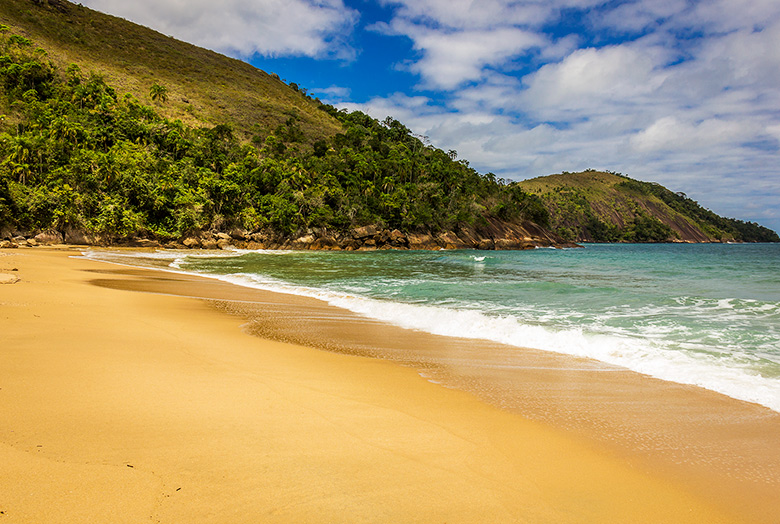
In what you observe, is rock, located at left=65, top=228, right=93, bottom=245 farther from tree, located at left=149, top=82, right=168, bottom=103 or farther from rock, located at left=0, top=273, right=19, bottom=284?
tree, located at left=149, top=82, right=168, bottom=103

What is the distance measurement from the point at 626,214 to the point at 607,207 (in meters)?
7.87

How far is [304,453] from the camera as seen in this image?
2.51 m

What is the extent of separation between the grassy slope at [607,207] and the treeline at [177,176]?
67298 millimetres

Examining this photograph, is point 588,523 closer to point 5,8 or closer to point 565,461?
point 565,461

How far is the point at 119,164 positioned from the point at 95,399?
48.8m

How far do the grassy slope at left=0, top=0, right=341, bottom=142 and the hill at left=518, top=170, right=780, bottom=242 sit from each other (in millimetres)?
92587

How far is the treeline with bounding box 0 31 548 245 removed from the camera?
3715 cm

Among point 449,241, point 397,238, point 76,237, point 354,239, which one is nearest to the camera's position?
point 76,237

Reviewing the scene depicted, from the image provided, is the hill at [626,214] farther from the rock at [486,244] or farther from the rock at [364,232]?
the rock at [364,232]

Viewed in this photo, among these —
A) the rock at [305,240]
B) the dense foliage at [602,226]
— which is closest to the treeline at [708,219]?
the dense foliage at [602,226]

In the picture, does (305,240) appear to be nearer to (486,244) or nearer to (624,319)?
(486,244)

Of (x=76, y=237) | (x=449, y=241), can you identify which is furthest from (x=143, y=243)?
(x=449, y=241)

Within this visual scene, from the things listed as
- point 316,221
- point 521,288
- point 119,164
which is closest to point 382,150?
point 316,221

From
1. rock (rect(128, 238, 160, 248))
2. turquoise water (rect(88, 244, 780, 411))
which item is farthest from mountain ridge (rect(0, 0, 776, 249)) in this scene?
turquoise water (rect(88, 244, 780, 411))
